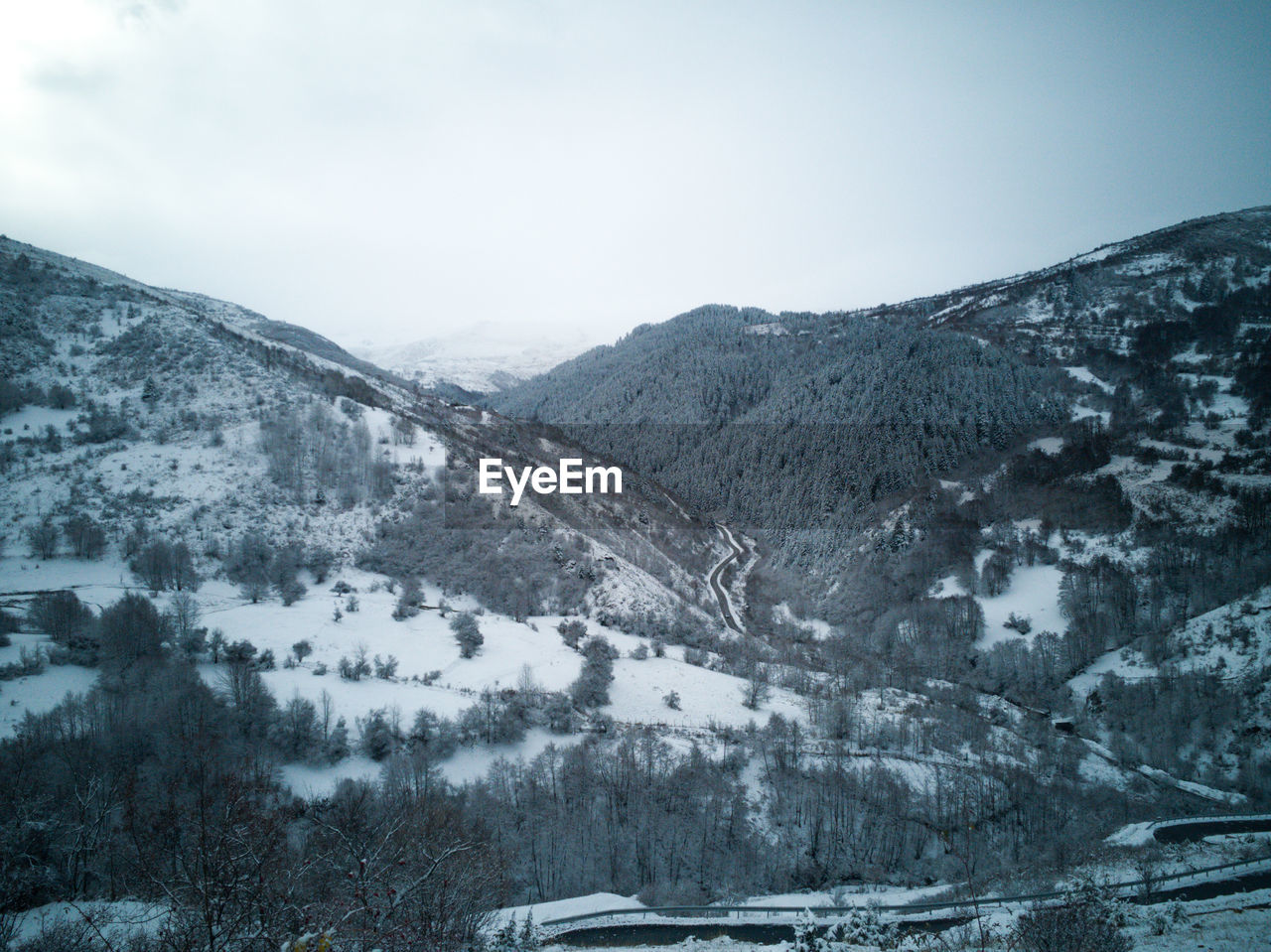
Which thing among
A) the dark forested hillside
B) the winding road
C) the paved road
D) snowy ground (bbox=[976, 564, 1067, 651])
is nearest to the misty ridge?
the winding road

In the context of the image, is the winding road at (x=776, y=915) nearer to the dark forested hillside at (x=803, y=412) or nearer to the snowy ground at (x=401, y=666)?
the snowy ground at (x=401, y=666)

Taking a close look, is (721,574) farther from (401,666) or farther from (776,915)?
(776,915)

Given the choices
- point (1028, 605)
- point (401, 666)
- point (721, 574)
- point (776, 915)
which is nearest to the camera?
point (776, 915)

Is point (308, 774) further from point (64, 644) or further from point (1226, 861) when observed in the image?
point (1226, 861)

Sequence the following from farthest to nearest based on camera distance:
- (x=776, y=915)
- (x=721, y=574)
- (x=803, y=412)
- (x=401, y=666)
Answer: (x=803, y=412) → (x=721, y=574) → (x=401, y=666) → (x=776, y=915)

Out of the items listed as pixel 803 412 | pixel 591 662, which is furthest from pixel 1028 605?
pixel 803 412

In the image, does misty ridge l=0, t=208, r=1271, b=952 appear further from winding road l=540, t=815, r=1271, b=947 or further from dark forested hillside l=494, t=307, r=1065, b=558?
dark forested hillside l=494, t=307, r=1065, b=558
